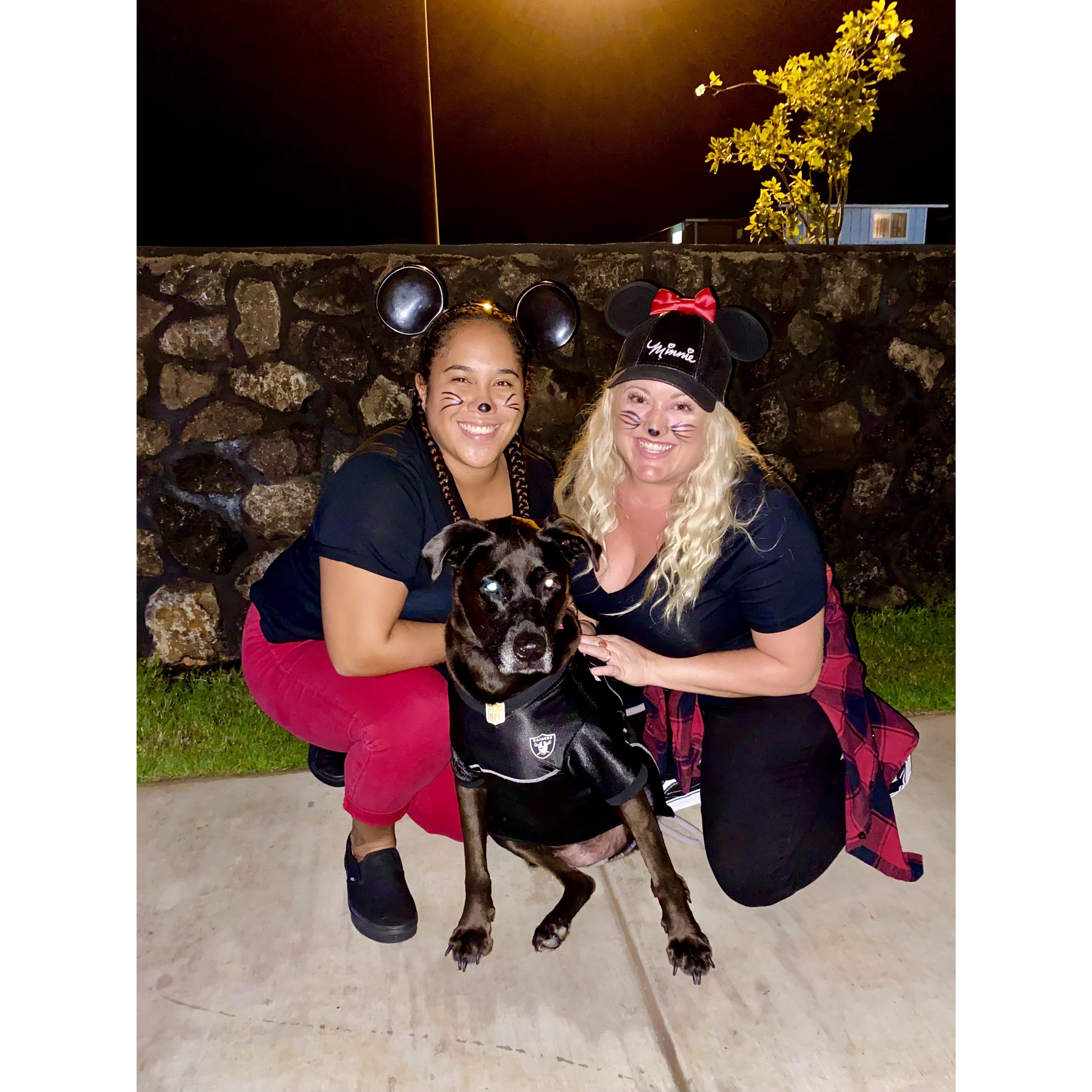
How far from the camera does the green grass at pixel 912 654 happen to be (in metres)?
3.85

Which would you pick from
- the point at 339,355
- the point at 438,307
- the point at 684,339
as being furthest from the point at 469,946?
the point at 339,355

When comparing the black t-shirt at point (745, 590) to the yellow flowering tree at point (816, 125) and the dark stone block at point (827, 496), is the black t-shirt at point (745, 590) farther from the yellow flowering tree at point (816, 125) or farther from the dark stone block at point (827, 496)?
the yellow flowering tree at point (816, 125)

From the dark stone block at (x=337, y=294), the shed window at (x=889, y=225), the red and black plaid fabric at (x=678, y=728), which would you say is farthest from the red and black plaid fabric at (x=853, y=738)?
the shed window at (x=889, y=225)

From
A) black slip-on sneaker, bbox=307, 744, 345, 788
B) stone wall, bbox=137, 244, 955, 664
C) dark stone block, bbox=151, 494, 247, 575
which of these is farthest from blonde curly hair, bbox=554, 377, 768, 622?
dark stone block, bbox=151, 494, 247, 575

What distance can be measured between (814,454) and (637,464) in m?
2.52

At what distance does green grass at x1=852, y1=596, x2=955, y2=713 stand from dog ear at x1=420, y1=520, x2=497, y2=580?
251 centimetres

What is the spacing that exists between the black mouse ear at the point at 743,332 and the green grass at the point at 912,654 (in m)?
2.06

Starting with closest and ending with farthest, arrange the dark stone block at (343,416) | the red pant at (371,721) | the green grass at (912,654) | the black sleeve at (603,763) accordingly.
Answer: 1. the black sleeve at (603,763)
2. the red pant at (371,721)
3. the green grass at (912,654)
4. the dark stone block at (343,416)

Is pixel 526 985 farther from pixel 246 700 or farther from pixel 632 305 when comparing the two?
pixel 246 700

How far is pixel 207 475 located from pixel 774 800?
3.08m

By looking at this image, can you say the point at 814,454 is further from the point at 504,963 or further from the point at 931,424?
the point at 504,963

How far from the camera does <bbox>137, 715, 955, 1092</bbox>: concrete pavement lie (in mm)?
1955

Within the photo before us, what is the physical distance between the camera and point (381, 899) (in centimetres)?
245

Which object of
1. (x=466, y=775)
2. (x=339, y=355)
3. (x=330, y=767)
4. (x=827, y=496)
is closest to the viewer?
(x=466, y=775)
